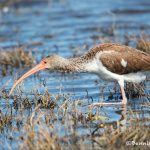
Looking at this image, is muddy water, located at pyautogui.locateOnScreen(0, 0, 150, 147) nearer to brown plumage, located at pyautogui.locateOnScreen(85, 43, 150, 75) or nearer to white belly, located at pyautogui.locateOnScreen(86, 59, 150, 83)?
white belly, located at pyautogui.locateOnScreen(86, 59, 150, 83)

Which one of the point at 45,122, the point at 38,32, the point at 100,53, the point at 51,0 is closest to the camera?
the point at 45,122

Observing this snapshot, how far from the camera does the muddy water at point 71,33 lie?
38.7 feet

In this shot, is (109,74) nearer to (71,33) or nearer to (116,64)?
(116,64)

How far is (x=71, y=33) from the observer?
20.1m

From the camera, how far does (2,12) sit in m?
24.6

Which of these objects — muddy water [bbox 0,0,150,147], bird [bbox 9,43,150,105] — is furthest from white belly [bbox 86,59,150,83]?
muddy water [bbox 0,0,150,147]

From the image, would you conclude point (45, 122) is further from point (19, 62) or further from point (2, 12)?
point (2, 12)

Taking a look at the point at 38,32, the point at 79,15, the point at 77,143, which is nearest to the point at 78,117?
the point at 77,143

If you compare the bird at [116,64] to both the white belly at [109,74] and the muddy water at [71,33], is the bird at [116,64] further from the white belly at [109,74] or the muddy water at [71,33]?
the muddy water at [71,33]

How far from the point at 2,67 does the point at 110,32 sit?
5.11m

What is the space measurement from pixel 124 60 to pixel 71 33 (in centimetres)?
937

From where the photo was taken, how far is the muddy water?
464 inches

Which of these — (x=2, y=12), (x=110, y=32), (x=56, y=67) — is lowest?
(x=56, y=67)

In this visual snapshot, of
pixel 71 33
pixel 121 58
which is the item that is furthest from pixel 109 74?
pixel 71 33
